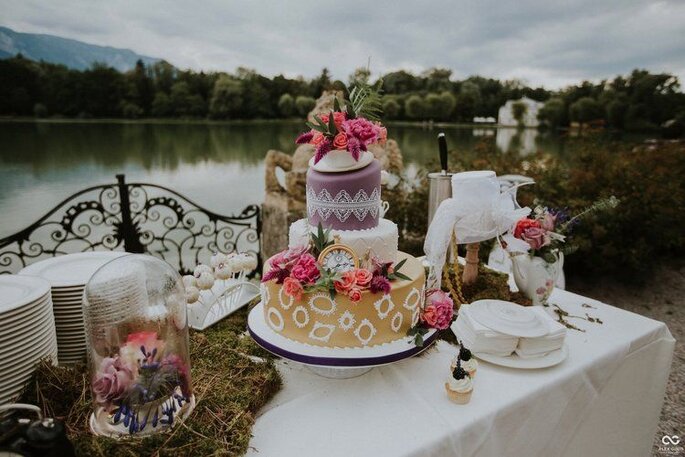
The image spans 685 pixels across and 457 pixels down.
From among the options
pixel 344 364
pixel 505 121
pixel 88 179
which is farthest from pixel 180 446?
pixel 505 121

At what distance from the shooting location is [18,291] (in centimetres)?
136

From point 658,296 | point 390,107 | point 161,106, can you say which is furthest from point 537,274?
point 161,106

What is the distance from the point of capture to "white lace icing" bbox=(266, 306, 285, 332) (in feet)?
5.14

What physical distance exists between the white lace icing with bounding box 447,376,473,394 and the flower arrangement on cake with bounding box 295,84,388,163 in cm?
99

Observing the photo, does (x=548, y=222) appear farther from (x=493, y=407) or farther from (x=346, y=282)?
(x=346, y=282)

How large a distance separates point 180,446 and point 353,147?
1241 millimetres

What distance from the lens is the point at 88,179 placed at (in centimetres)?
790

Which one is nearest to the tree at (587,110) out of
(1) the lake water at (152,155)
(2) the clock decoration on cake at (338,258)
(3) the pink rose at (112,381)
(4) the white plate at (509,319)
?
(1) the lake water at (152,155)

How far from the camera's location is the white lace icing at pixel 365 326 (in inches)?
58.4

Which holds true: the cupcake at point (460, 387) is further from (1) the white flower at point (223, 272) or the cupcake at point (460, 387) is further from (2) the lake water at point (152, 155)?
(2) the lake water at point (152, 155)

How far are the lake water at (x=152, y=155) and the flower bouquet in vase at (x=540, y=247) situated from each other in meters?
2.56

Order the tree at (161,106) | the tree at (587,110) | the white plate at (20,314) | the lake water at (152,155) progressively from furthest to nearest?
the tree at (587,110) → the tree at (161,106) → the lake water at (152,155) → the white plate at (20,314)

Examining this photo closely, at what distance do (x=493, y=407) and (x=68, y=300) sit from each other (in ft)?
5.77

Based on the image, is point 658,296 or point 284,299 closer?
point 284,299
